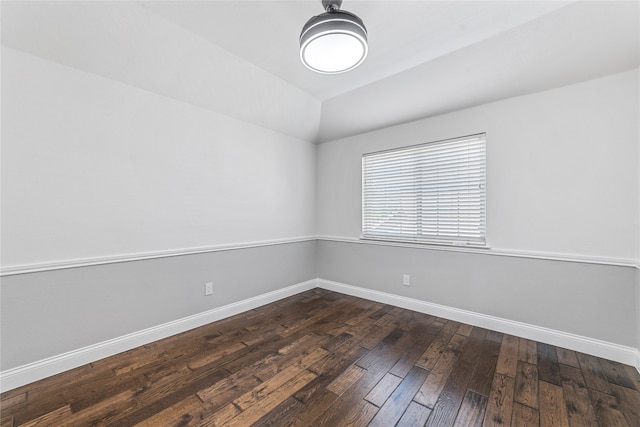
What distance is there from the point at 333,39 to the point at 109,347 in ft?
9.36

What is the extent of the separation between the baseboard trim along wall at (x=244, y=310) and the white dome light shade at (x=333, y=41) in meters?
2.59

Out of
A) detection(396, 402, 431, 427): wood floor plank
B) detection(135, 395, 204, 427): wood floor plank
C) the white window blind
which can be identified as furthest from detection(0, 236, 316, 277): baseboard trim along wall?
detection(396, 402, 431, 427): wood floor plank

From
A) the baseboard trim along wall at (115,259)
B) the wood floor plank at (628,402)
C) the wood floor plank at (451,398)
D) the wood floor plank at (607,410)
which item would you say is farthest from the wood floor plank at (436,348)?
the baseboard trim along wall at (115,259)

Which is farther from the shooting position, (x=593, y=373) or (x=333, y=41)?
(x=593, y=373)

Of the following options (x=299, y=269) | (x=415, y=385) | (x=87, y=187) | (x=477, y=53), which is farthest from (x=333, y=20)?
(x=299, y=269)

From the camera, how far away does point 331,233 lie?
12.8ft

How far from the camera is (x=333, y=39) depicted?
1589 mm

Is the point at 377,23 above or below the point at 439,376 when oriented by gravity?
above

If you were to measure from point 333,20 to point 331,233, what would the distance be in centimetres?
280

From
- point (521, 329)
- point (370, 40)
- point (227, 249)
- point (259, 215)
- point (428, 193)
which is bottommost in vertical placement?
point (521, 329)

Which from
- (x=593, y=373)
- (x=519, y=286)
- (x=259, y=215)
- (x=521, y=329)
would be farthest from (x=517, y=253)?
(x=259, y=215)

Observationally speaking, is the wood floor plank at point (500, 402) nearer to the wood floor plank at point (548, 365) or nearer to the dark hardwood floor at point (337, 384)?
the dark hardwood floor at point (337, 384)

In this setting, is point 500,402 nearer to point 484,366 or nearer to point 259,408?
point 484,366

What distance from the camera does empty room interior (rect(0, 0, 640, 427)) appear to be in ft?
5.48
